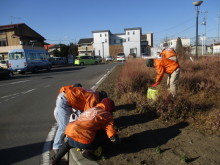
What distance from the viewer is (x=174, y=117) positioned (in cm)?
400

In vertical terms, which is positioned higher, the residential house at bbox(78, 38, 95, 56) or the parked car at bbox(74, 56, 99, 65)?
the residential house at bbox(78, 38, 95, 56)

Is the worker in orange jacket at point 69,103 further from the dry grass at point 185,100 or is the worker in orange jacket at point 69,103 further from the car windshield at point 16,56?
the car windshield at point 16,56

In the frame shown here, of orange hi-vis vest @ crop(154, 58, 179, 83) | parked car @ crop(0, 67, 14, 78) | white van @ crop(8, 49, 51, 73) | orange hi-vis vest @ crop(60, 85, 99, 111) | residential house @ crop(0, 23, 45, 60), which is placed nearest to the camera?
orange hi-vis vest @ crop(60, 85, 99, 111)

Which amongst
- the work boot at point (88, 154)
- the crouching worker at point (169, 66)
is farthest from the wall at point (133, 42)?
the work boot at point (88, 154)

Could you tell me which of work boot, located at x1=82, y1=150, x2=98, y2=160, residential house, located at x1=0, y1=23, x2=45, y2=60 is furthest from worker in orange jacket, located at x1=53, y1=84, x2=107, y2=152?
residential house, located at x1=0, y1=23, x2=45, y2=60

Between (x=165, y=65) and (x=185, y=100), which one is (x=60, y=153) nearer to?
(x=185, y=100)

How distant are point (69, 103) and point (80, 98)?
239mm

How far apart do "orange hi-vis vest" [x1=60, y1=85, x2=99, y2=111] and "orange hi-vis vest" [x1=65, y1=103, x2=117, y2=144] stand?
1.21 ft

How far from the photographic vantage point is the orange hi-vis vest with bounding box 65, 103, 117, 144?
9.04 feet

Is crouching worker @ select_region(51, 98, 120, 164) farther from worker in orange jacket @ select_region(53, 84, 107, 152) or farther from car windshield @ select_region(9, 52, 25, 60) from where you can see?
car windshield @ select_region(9, 52, 25, 60)

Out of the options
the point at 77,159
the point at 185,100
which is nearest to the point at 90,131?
the point at 77,159

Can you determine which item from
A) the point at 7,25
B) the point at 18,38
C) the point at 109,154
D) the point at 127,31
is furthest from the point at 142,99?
the point at 127,31

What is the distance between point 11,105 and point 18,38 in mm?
32128

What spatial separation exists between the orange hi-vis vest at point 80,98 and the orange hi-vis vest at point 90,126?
1.21ft
